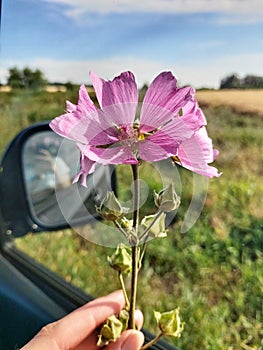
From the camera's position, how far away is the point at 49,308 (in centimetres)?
87

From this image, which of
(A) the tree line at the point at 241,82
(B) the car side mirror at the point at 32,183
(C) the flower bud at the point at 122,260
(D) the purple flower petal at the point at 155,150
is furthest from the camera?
(B) the car side mirror at the point at 32,183

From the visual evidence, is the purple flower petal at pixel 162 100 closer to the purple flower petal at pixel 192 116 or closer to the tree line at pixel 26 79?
the purple flower petal at pixel 192 116

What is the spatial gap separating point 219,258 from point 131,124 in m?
0.52

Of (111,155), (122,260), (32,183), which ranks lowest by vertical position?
(32,183)

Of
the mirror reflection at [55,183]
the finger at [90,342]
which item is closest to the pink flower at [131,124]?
the finger at [90,342]

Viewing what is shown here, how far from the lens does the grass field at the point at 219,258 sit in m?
0.79

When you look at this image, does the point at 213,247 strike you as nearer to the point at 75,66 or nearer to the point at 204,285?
the point at 204,285

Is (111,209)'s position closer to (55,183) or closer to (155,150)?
(155,150)

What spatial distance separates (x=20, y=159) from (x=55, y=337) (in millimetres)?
537

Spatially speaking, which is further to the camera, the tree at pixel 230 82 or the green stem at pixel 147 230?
the tree at pixel 230 82

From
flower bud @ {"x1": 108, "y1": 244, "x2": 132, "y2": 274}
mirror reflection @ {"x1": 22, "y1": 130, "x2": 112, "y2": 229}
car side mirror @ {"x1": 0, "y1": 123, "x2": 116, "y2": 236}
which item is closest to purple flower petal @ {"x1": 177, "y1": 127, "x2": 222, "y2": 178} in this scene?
flower bud @ {"x1": 108, "y1": 244, "x2": 132, "y2": 274}

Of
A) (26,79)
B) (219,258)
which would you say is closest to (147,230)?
(219,258)

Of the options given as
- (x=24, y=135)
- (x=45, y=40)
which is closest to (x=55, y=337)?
(x=24, y=135)

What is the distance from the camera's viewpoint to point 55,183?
1.10 m
